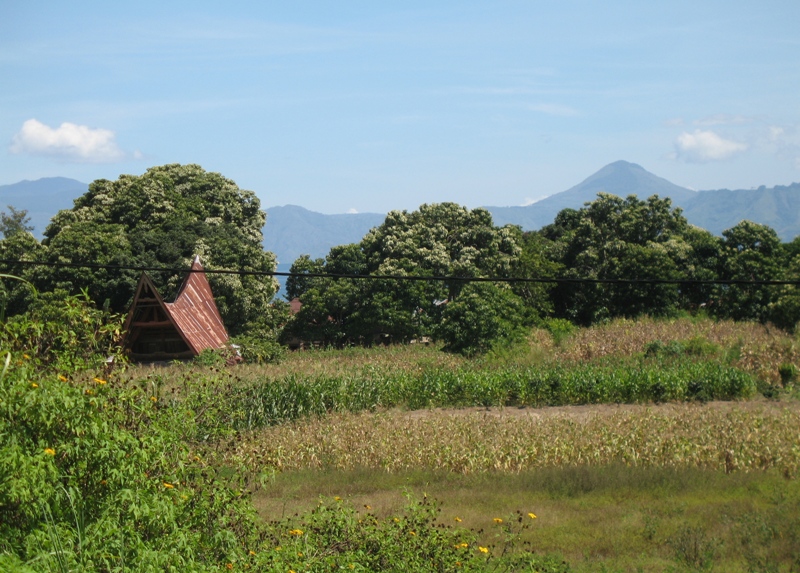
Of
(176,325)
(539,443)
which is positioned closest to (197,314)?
(176,325)

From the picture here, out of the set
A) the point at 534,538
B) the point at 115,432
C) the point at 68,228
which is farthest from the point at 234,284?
the point at 115,432

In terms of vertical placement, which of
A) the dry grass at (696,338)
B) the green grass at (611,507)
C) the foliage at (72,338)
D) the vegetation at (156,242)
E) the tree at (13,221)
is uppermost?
the tree at (13,221)

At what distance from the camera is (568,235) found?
41344 mm

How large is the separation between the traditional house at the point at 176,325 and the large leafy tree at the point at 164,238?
7.94 feet

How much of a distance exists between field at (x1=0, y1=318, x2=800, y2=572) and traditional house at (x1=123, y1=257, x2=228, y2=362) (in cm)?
451

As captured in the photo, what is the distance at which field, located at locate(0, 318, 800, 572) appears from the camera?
5609mm

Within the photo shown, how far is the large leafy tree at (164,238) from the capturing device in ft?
110

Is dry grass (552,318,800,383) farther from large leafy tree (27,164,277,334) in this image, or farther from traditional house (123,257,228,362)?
large leafy tree (27,164,277,334)

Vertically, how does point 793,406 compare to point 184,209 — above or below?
below

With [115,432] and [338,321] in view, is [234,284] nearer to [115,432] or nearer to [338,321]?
[338,321]

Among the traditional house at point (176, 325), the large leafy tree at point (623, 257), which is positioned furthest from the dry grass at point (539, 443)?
the large leafy tree at point (623, 257)

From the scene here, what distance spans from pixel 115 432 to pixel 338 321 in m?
31.7

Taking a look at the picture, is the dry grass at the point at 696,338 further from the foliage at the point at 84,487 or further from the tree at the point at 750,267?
the foliage at the point at 84,487

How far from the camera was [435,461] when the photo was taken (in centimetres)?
1478
